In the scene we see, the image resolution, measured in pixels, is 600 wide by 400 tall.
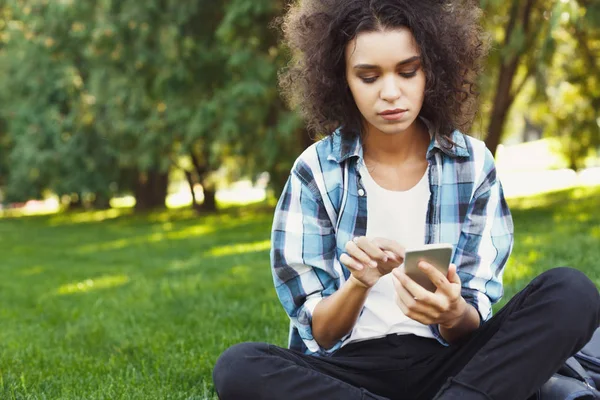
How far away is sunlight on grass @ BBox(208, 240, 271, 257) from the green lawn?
0.03 meters

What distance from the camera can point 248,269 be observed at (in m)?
6.66

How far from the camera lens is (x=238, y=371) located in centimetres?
232

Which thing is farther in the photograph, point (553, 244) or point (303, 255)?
point (553, 244)

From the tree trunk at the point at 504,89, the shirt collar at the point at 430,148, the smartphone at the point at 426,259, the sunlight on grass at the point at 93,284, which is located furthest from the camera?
the tree trunk at the point at 504,89

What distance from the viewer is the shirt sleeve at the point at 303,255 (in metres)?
2.50

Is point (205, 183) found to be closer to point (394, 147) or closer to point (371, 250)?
point (394, 147)

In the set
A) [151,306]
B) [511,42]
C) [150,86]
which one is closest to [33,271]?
[151,306]

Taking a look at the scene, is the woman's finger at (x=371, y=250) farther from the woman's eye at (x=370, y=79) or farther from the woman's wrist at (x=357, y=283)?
the woman's eye at (x=370, y=79)

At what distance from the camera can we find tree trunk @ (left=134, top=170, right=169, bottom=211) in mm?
20672

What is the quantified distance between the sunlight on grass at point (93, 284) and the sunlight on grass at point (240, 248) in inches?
56.0

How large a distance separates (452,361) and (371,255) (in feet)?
1.70

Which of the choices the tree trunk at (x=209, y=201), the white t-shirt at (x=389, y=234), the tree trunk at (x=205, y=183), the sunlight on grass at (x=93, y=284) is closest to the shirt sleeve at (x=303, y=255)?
the white t-shirt at (x=389, y=234)

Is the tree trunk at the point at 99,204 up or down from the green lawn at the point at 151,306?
down

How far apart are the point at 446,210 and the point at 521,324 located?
460mm
